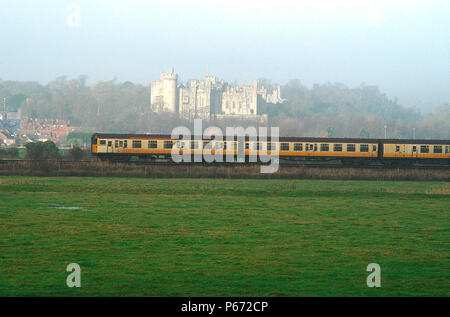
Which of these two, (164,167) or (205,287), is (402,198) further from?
(205,287)

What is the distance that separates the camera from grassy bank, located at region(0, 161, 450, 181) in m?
49.5

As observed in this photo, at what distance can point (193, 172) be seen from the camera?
168 ft

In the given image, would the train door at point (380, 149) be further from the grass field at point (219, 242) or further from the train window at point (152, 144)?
the grass field at point (219, 242)

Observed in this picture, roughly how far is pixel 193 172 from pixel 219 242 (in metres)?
30.7

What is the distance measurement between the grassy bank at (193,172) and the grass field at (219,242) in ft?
37.4

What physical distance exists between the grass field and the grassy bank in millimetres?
11413

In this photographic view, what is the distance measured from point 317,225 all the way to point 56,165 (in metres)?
30.6

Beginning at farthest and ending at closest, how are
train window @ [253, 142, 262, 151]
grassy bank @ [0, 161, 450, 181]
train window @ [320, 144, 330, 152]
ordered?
1. train window @ [320, 144, 330, 152]
2. train window @ [253, 142, 262, 151]
3. grassy bank @ [0, 161, 450, 181]

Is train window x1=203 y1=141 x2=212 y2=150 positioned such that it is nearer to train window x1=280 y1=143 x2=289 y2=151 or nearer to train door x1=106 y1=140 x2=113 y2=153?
train window x1=280 y1=143 x2=289 y2=151

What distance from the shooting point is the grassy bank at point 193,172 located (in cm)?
4947

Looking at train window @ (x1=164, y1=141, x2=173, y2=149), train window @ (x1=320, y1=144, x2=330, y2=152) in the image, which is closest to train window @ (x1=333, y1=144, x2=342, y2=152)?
train window @ (x1=320, y1=144, x2=330, y2=152)

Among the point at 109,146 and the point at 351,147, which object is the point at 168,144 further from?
the point at 351,147

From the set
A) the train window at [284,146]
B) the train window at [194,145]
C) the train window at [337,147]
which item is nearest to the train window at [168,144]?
the train window at [194,145]

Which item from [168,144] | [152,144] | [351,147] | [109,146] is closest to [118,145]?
[109,146]
